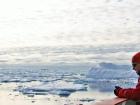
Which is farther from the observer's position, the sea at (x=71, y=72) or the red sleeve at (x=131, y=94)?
the sea at (x=71, y=72)

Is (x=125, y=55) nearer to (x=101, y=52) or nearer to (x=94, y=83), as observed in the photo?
(x=94, y=83)

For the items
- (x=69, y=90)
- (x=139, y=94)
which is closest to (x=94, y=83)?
(x=69, y=90)

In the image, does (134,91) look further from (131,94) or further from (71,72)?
(71,72)

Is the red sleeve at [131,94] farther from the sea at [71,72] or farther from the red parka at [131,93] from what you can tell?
the sea at [71,72]

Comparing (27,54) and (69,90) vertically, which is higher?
(27,54)

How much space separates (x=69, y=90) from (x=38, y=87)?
4884mm

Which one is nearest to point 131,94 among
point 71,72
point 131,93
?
point 131,93

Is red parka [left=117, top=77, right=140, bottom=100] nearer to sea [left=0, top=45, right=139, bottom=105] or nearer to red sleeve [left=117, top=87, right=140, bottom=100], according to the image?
red sleeve [left=117, top=87, right=140, bottom=100]

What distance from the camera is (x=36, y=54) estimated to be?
5347 cm

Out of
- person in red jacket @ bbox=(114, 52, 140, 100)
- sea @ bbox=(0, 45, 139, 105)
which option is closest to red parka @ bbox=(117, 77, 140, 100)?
person in red jacket @ bbox=(114, 52, 140, 100)

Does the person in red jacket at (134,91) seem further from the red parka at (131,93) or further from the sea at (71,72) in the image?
the sea at (71,72)

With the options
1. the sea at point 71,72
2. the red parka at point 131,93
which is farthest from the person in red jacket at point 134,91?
the sea at point 71,72

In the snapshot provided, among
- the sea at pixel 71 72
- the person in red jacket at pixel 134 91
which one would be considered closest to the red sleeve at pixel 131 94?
the person in red jacket at pixel 134 91

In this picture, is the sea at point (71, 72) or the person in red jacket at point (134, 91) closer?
the person in red jacket at point (134, 91)
